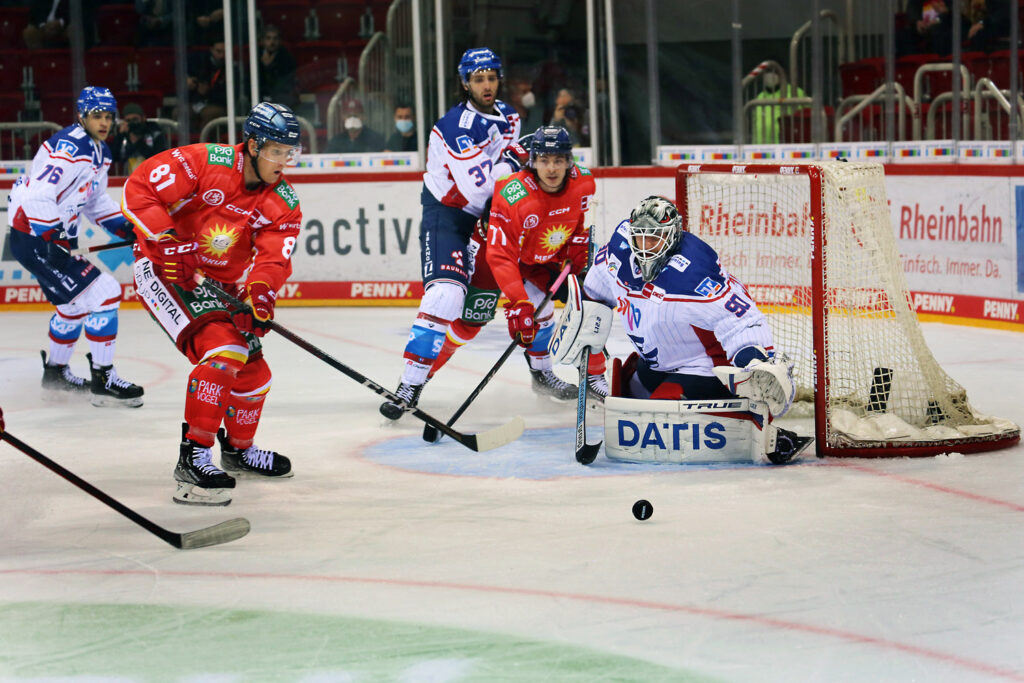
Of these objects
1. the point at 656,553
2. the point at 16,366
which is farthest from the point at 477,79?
the point at 16,366

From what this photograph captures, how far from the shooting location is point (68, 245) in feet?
19.0

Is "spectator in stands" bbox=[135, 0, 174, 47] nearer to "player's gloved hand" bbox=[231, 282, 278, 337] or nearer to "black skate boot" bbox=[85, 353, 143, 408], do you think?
"black skate boot" bbox=[85, 353, 143, 408]

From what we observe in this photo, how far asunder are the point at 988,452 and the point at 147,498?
8.28 ft

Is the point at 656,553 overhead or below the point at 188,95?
below

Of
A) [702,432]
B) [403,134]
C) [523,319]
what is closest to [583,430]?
[702,432]

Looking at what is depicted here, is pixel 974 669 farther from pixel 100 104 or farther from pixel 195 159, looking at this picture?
pixel 100 104

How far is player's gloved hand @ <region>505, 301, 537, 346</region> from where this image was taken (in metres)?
4.60

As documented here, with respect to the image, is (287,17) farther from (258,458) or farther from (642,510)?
(642,510)

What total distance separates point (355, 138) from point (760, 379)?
18.3 ft

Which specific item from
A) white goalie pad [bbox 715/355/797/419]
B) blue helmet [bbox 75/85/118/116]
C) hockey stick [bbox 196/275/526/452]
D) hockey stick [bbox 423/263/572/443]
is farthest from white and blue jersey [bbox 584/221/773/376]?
blue helmet [bbox 75/85/118/116]

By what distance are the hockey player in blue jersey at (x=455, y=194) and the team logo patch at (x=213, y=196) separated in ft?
4.05

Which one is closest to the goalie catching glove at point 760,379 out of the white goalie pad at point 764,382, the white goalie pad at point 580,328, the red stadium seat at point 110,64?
the white goalie pad at point 764,382

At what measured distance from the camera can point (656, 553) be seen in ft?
10.4

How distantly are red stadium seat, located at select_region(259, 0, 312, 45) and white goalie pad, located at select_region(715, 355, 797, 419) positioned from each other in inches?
236
